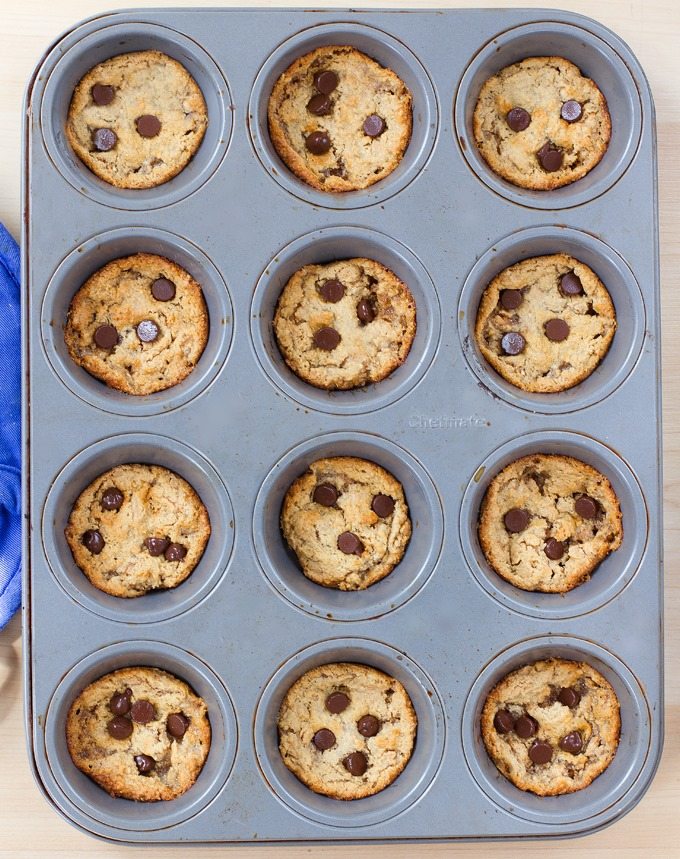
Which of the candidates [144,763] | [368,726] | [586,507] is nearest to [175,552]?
[144,763]

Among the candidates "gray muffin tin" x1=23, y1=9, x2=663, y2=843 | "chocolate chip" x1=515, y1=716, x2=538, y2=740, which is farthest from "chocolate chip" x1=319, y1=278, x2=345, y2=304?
"chocolate chip" x1=515, y1=716, x2=538, y2=740

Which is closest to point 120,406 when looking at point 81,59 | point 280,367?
point 280,367

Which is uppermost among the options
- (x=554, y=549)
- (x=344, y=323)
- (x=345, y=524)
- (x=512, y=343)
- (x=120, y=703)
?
(x=512, y=343)

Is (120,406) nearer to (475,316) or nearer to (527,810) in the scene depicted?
(475,316)

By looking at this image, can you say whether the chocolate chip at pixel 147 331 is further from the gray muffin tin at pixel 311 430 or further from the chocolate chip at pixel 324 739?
the chocolate chip at pixel 324 739

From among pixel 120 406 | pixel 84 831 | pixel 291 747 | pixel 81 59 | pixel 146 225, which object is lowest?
pixel 84 831

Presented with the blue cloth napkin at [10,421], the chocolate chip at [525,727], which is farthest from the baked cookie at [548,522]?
the blue cloth napkin at [10,421]

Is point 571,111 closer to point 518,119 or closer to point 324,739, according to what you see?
point 518,119
